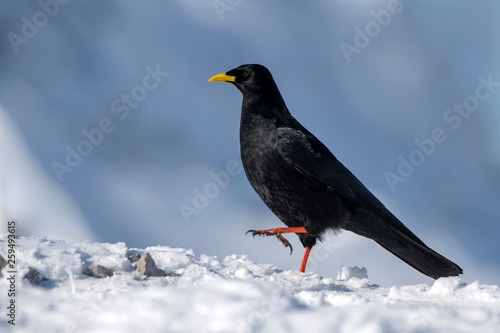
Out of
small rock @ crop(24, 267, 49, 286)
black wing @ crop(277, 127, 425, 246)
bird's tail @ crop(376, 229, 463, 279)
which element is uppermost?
black wing @ crop(277, 127, 425, 246)

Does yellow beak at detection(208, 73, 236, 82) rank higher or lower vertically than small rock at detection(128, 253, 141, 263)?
higher

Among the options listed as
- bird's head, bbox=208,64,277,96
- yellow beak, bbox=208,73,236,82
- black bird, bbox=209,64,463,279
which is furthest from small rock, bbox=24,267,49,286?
yellow beak, bbox=208,73,236,82

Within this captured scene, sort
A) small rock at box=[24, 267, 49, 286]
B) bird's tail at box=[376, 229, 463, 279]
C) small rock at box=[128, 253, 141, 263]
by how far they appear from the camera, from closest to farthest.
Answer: small rock at box=[24, 267, 49, 286]
small rock at box=[128, 253, 141, 263]
bird's tail at box=[376, 229, 463, 279]

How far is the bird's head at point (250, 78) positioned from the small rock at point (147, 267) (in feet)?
11.3

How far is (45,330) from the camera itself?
13.5ft

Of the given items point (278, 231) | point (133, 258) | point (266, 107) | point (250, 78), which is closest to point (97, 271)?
point (133, 258)

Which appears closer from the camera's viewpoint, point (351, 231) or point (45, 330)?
point (45, 330)

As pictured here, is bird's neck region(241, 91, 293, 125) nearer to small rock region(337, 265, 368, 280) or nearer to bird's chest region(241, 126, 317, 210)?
bird's chest region(241, 126, 317, 210)

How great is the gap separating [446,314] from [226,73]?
5.07 m

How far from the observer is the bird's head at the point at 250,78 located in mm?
8102

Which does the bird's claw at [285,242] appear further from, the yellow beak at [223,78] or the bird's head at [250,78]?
the yellow beak at [223,78]

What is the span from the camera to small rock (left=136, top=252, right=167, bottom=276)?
525 cm

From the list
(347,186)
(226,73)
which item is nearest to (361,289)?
(347,186)

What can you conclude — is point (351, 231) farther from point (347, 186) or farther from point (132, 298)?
point (132, 298)
